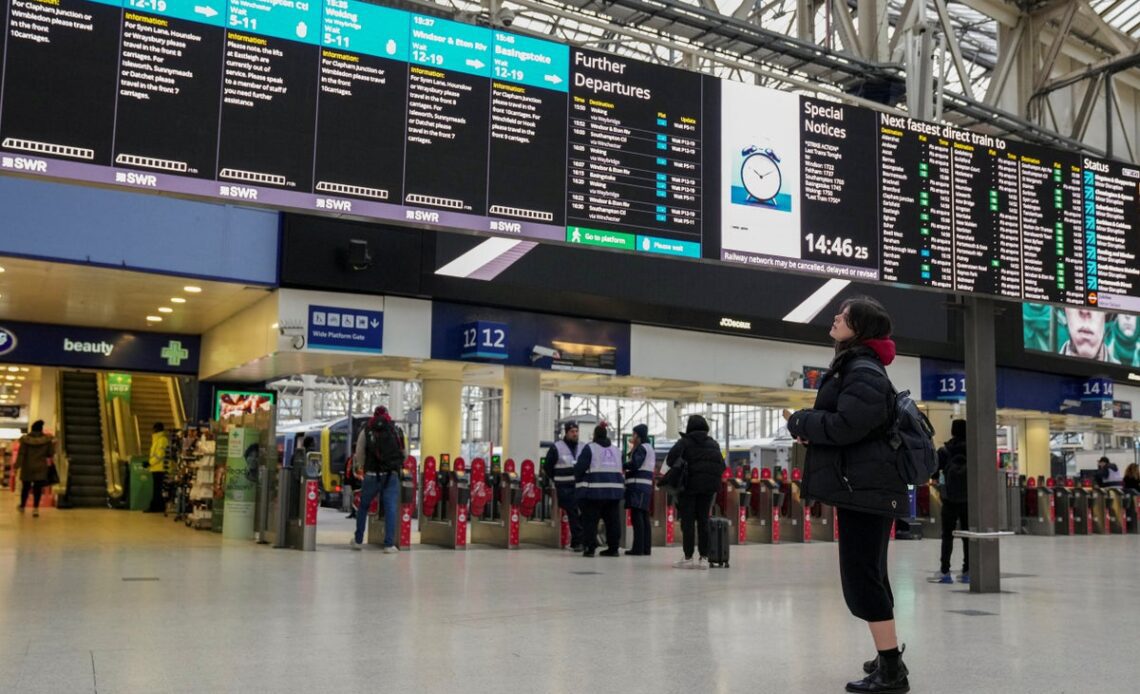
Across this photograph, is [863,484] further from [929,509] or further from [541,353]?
[929,509]

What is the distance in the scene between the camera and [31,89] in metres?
6.12

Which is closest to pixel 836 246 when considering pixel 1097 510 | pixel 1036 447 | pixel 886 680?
pixel 886 680

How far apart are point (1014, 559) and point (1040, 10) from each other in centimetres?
1416

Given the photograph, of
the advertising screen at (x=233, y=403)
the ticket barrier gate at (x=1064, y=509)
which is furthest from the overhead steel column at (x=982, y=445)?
the ticket barrier gate at (x=1064, y=509)

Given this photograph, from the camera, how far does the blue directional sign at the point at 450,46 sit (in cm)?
733

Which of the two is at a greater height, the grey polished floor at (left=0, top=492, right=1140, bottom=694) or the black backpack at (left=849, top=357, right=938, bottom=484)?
the black backpack at (left=849, top=357, right=938, bottom=484)

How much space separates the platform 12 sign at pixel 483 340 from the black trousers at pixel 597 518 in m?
4.21

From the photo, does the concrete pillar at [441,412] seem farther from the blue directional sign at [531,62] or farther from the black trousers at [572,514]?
the blue directional sign at [531,62]

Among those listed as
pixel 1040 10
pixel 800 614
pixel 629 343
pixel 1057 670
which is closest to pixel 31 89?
pixel 800 614

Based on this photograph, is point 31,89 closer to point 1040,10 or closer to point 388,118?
point 388,118

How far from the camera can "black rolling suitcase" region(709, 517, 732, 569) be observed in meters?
10.6

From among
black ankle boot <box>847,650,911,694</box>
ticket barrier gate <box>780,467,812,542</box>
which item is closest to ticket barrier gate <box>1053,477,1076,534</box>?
ticket barrier gate <box>780,467,812,542</box>

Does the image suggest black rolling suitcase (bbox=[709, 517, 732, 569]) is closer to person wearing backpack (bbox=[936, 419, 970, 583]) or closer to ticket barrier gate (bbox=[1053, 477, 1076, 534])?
person wearing backpack (bbox=[936, 419, 970, 583])

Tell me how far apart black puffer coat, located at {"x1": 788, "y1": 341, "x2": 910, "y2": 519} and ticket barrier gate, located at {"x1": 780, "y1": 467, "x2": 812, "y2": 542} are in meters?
11.8
